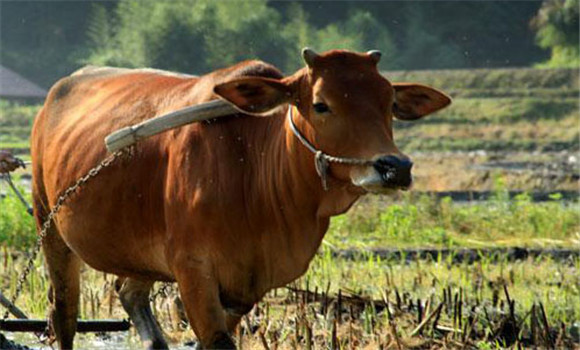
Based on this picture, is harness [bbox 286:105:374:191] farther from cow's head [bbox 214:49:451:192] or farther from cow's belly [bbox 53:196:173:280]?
cow's belly [bbox 53:196:173:280]

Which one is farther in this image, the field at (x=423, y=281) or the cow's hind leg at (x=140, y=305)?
the field at (x=423, y=281)

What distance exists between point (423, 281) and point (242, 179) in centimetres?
400

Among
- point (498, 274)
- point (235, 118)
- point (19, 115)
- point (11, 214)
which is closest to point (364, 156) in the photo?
point (235, 118)

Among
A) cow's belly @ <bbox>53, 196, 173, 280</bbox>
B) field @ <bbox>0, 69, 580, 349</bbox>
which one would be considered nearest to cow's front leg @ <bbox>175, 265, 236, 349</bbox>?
cow's belly @ <bbox>53, 196, 173, 280</bbox>

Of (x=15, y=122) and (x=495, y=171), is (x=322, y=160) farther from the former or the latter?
(x=15, y=122)

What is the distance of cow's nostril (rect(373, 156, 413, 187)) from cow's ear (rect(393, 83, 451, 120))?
0.55 meters

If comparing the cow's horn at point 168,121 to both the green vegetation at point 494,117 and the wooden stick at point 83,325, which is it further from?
the green vegetation at point 494,117

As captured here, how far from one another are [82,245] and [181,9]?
37442mm

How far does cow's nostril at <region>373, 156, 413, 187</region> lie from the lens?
3.77 meters

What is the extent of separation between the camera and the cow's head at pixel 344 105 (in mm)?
3840

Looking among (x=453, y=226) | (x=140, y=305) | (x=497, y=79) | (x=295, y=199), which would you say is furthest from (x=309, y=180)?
(x=497, y=79)

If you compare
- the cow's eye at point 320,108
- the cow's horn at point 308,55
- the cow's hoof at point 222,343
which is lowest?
the cow's hoof at point 222,343

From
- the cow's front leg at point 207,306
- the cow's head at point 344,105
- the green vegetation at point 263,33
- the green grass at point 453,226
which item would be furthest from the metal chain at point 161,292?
the green vegetation at point 263,33

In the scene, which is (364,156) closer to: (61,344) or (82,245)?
(82,245)
